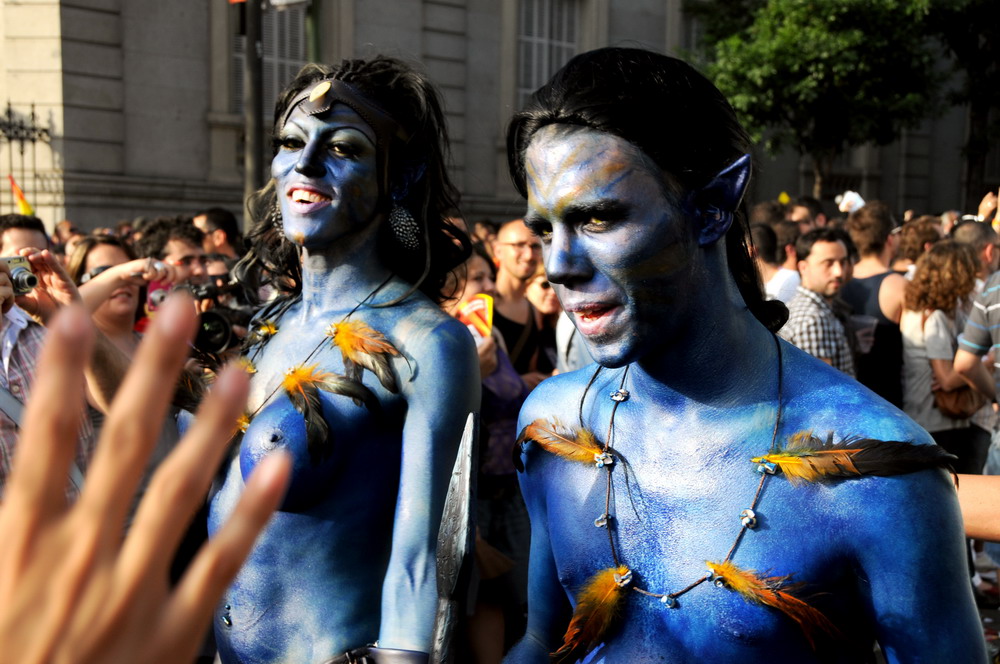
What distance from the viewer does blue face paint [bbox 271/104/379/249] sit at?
8.68 feet

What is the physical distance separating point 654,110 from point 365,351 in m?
1.05

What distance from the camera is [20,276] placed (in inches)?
115

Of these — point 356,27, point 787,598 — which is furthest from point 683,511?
point 356,27

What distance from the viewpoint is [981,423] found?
644cm

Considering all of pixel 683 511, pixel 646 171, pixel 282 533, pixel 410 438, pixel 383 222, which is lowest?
pixel 282 533

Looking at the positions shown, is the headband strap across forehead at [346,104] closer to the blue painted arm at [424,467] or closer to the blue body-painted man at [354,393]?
the blue body-painted man at [354,393]

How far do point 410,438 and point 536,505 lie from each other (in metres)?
0.54

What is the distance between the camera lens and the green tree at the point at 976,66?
2281 centimetres

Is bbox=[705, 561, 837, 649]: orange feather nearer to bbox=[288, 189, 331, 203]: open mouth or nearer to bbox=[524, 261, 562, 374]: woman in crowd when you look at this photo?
bbox=[288, 189, 331, 203]: open mouth

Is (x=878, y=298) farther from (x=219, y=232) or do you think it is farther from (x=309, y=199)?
(x=309, y=199)

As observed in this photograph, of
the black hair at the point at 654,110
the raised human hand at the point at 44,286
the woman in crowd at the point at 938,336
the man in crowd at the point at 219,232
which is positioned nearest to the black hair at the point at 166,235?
the man in crowd at the point at 219,232

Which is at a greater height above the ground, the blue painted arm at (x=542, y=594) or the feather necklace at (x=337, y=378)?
the feather necklace at (x=337, y=378)

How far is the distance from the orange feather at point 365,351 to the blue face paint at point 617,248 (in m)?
0.83

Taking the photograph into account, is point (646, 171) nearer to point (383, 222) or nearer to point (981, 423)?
point (383, 222)
